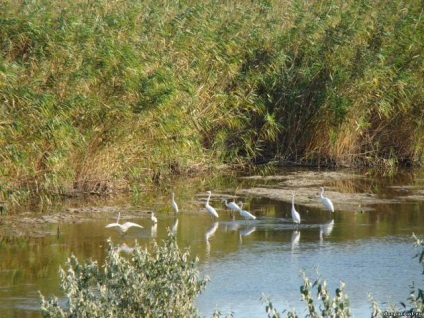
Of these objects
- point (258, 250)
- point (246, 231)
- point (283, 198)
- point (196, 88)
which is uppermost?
point (196, 88)

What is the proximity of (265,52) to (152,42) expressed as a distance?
11.0ft

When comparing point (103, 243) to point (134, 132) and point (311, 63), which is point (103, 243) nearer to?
point (134, 132)

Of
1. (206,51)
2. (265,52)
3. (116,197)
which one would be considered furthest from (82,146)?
(265,52)

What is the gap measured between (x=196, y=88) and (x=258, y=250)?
19.1ft

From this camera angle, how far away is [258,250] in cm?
1190

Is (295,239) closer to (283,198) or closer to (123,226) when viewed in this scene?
(123,226)

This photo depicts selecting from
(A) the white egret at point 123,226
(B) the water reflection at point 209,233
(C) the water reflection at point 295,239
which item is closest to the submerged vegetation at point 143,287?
(B) the water reflection at point 209,233

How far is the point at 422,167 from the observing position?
743 inches

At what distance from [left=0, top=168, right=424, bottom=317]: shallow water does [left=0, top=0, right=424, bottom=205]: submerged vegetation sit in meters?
1.05

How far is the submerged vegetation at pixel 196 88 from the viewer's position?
1391 centimetres

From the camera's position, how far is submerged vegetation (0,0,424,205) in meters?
13.9

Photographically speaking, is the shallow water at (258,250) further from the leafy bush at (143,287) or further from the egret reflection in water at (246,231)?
the leafy bush at (143,287)

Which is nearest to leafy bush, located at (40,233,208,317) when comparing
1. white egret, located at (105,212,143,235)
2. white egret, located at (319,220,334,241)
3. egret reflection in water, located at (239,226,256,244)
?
white egret, located at (105,212,143,235)

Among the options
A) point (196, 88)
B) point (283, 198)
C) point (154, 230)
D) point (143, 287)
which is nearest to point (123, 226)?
point (154, 230)
